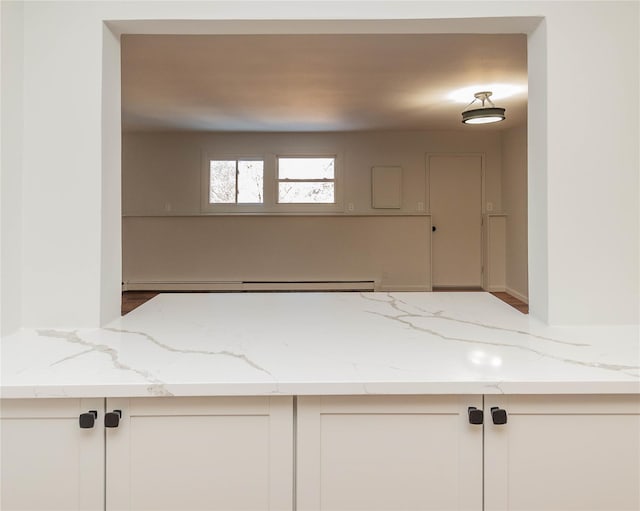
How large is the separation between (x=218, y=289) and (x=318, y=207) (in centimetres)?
182

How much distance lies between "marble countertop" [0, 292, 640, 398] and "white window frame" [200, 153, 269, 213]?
199 inches

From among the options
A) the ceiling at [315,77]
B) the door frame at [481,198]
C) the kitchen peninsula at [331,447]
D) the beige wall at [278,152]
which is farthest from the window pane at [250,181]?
the kitchen peninsula at [331,447]

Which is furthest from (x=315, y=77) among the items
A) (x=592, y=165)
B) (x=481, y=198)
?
(x=481, y=198)

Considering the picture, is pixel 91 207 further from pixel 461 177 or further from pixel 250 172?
pixel 461 177

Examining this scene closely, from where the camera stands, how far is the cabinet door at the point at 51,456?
95cm

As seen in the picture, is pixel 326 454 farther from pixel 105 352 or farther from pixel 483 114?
pixel 483 114

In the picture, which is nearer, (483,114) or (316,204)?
(483,114)

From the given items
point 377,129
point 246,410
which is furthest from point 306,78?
point 246,410

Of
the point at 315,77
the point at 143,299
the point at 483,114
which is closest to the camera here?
the point at 315,77

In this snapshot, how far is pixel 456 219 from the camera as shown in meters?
6.70

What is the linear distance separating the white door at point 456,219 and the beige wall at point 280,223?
14 cm

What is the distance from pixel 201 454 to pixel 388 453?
38 cm

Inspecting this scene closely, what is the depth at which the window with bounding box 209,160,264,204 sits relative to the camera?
21.7 ft

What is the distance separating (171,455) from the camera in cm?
95
